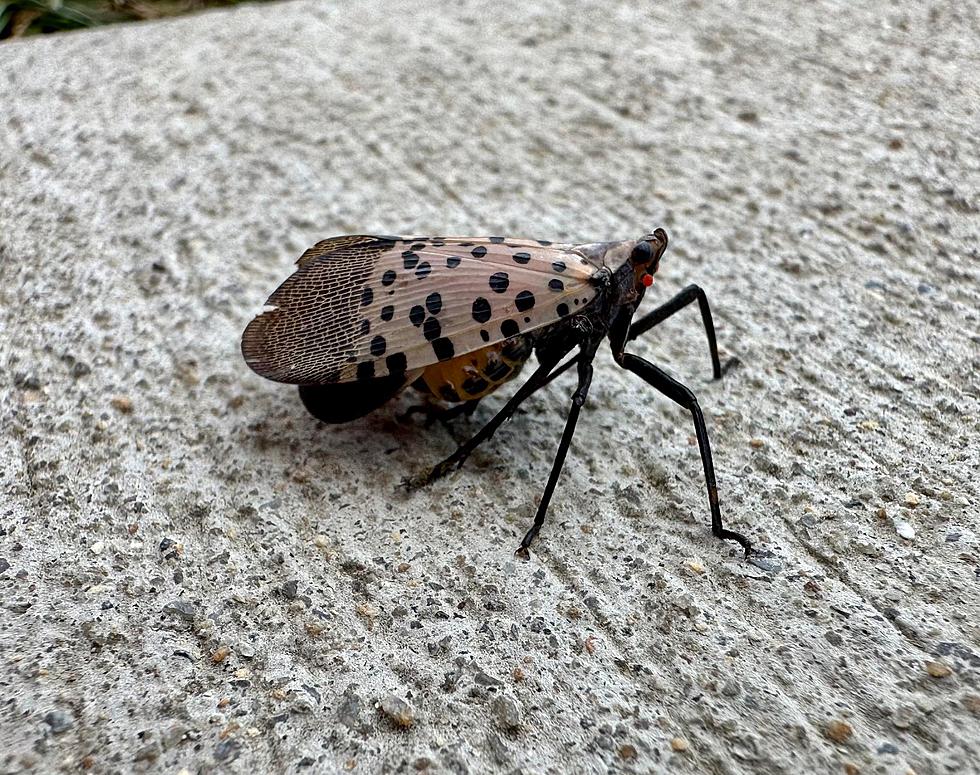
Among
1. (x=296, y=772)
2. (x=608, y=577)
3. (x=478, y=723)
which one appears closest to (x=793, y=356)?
(x=608, y=577)

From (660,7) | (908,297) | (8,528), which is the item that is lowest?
(8,528)

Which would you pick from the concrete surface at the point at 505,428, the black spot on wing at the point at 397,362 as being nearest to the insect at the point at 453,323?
the black spot on wing at the point at 397,362

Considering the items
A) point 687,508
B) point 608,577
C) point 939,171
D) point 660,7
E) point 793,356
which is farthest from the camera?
point 660,7

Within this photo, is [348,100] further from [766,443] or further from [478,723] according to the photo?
[478,723]

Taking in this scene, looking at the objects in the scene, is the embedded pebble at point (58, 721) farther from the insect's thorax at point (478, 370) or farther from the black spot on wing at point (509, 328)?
the black spot on wing at point (509, 328)

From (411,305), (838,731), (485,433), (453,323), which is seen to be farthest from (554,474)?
(838,731)

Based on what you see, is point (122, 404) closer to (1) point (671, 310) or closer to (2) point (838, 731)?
(1) point (671, 310)
